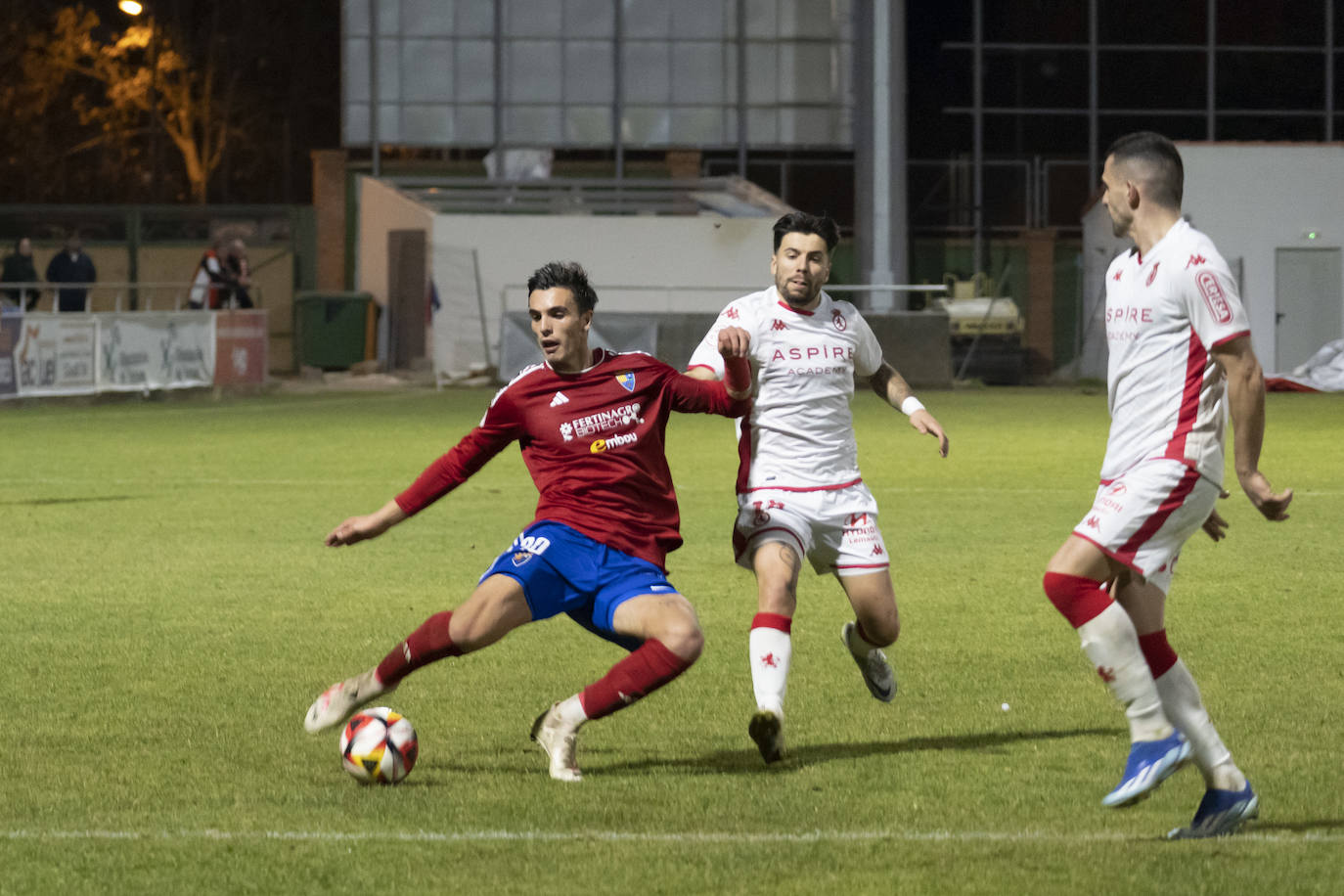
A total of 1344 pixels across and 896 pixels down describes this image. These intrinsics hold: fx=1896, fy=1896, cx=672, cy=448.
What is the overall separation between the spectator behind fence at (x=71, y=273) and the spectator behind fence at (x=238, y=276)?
2.17 m

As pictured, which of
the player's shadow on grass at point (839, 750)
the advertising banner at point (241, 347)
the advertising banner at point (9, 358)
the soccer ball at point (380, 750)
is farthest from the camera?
the advertising banner at point (241, 347)

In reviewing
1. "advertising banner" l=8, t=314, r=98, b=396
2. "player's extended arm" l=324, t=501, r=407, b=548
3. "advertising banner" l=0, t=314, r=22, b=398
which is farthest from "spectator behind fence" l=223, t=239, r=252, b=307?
"player's extended arm" l=324, t=501, r=407, b=548

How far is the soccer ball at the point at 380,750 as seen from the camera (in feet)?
18.7

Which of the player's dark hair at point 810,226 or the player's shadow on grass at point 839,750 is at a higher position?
the player's dark hair at point 810,226

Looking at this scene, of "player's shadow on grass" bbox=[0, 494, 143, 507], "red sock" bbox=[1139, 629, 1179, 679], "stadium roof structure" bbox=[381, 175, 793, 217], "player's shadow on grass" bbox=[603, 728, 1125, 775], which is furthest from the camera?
"stadium roof structure" bbox=[381, 175, 793, 217]

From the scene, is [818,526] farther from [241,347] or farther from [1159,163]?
[241,347]

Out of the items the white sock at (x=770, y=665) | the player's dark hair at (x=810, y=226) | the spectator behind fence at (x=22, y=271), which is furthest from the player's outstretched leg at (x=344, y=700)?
the spectator behind fence at (x=22, y=271)

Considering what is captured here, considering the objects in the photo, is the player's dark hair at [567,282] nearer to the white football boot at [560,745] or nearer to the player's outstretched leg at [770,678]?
the player's outstretched leg at [770,678]

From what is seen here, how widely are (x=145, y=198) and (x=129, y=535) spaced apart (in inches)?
1938

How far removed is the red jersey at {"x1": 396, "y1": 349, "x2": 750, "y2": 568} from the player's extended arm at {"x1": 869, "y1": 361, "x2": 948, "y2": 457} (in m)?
0.90

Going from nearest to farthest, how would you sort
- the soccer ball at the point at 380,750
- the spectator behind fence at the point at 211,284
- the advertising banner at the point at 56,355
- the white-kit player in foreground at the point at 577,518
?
the soccer ball at the point at 380,750
the white-kit player in foreground at the point at 577,518
the advertising banner at the point at 56,355
the spectator behind fence at the point at 211,284

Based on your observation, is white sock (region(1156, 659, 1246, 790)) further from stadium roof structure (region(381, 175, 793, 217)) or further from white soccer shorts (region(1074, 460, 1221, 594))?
stadium roof structure (region(381, 175, 793, 217))

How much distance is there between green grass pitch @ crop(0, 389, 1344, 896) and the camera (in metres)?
4.85

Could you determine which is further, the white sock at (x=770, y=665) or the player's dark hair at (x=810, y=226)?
the player's dark hair at (x=810, y=226)
